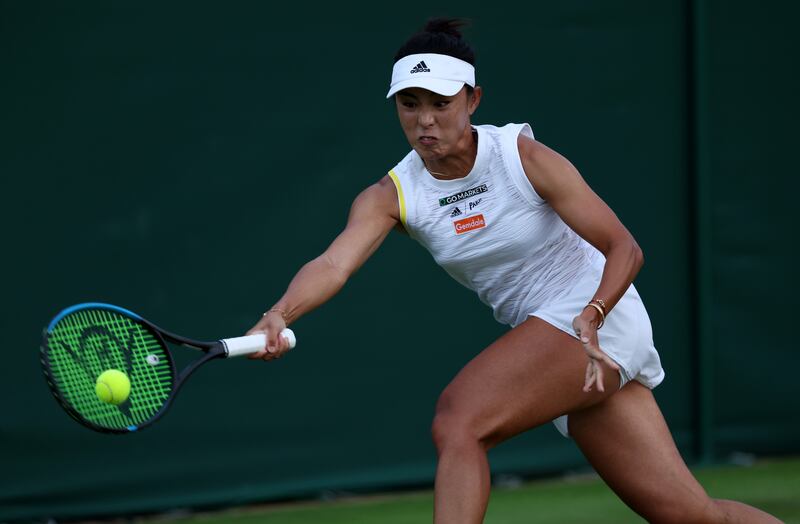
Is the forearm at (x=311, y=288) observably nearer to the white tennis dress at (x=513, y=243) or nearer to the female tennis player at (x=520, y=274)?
the female tennis player at (x=520, y=274)

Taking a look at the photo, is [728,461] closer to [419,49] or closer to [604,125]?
[604,125]

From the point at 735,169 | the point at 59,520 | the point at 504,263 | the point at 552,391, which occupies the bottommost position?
the point at 59,520

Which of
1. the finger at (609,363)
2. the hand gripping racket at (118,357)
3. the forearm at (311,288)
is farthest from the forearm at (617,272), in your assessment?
the hand gripping racket at (118,357)

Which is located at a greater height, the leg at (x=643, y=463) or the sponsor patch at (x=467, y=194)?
the sponsor patch at (x=467, y=194)

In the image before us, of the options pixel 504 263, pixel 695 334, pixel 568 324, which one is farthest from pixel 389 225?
pixel 695 334

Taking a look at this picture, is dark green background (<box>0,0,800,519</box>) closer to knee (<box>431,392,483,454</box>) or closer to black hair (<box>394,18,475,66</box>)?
black hair (<box>394,18,475,66</box>)

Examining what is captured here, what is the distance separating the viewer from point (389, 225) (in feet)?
10.9

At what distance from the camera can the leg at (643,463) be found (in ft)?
10.6

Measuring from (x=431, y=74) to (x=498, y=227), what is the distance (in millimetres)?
407

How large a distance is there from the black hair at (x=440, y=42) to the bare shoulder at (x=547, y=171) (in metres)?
0.27

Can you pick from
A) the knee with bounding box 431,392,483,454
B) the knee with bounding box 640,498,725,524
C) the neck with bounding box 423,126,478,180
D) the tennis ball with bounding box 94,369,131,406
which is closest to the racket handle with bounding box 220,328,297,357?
the tennis ball with bounding box 94,369,131,406

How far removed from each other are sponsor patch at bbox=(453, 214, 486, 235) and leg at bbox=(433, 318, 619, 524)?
0.26m

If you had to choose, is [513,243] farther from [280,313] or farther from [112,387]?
[112,387]

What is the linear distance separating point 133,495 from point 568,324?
7.37 ft
